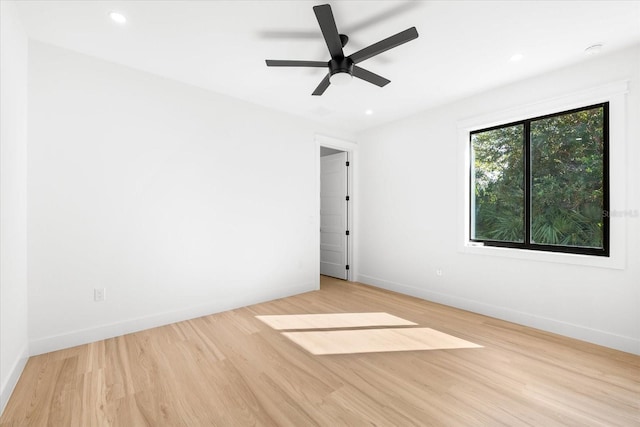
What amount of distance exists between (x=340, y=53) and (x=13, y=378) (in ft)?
11.1

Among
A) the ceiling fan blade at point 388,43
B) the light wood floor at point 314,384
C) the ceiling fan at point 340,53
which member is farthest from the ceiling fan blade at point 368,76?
→ the light wood floor at point 314,384

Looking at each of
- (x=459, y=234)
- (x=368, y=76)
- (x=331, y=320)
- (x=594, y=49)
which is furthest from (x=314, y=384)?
(x=594, y=49)

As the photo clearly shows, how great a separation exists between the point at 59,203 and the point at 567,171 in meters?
4.98

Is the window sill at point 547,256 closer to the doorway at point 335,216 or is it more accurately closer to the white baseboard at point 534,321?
the white baseboard at point 534,321

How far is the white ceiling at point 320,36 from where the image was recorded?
82.7 inches

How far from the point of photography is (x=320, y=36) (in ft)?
7.91

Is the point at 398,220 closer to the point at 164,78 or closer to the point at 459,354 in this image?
the point at 459,354

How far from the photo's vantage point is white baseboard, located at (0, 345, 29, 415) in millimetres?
1798

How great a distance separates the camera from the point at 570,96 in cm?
288

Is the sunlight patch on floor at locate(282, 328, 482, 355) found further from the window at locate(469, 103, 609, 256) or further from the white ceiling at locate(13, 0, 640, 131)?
the white ceiling at locate(13, 0, 640, 131)

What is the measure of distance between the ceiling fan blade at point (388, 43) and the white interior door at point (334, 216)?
9.67ft

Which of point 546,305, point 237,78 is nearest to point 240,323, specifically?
point 237,78

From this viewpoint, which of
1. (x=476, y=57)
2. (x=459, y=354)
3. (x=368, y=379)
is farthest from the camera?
(x=476, y=57)

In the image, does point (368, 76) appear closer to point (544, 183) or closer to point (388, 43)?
point (388, 43)
